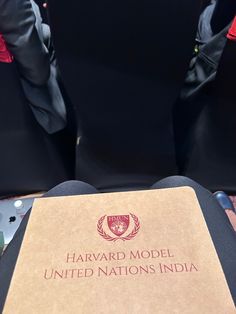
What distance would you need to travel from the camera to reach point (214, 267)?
19.9 inches

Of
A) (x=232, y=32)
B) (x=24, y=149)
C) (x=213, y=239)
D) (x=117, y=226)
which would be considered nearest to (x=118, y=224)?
(x=117, y=226)

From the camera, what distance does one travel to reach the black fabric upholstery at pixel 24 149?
3.13 ft

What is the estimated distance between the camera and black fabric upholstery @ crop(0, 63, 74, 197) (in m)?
0.95

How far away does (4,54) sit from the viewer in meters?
0.85

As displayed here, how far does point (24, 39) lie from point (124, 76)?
0.83 feet

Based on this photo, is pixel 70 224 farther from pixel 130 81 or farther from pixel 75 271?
pixel 130 81

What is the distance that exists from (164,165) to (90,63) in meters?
0.42

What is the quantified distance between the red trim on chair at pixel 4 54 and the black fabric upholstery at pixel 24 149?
0.05 ft

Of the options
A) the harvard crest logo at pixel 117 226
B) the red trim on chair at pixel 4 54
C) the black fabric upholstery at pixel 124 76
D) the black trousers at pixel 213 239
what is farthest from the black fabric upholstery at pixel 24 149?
the harvard crest logo at pixel 117 226

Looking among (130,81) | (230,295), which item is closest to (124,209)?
(230,295)

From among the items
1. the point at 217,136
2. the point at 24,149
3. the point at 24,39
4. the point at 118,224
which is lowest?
the point at 24,149

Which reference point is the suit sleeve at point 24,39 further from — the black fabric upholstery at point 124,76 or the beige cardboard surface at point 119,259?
the beige cardboard surface at point 119,259

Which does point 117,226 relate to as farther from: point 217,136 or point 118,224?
point 217,136

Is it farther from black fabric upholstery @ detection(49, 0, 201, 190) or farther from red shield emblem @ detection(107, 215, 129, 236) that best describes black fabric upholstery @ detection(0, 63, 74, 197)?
red shield emblem @ detection(107, 215, 129, 236)
